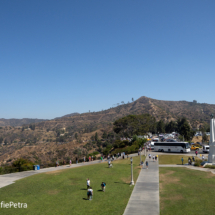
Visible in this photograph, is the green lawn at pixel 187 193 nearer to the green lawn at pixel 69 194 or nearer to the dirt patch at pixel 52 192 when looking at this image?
the green lawn at pixel 69 194

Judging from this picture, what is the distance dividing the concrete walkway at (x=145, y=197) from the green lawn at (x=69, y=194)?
2.10 ft

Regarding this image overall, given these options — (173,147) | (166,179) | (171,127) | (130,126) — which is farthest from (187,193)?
(171,127)

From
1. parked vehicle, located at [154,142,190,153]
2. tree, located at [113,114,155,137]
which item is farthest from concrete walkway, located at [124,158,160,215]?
tree, located at [113,114,155,137]

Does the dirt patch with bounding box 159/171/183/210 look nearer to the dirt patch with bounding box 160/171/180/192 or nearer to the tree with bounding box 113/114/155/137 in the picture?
the dirt patch with bounding box 160/171/180/192

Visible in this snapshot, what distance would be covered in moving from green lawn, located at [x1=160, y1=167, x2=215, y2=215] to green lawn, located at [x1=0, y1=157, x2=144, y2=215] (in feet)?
11.9

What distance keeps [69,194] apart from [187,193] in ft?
38.4

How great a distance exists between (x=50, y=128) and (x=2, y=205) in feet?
579

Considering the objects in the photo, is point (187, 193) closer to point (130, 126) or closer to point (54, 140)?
point (130, 126)

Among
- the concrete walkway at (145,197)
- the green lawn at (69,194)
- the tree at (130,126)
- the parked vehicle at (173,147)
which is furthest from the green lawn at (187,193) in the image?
the tree at (130,126)

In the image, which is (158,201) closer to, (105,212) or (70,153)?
(105,212)

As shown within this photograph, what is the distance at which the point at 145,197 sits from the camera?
18625mm

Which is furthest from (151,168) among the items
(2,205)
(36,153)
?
(36,153)

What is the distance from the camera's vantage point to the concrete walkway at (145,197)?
51.3 feet

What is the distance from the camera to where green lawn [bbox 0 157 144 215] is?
639 inches
